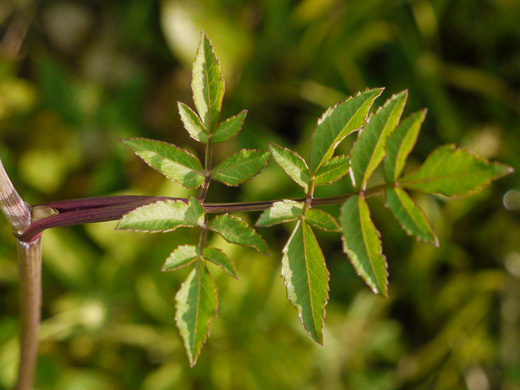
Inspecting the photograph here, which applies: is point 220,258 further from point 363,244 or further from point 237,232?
point 363,244

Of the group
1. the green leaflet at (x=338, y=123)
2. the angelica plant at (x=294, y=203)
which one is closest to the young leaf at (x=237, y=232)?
the angelica plant at (x=294, y=203)

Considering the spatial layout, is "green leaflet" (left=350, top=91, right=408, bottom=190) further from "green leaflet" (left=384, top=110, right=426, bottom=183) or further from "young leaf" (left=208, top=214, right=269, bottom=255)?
"young leaf" (left=208, top=214, right=269, bottom=255)

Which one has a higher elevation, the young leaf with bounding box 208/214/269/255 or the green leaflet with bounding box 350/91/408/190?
the green leaflet with bounding box 350/91/408/190

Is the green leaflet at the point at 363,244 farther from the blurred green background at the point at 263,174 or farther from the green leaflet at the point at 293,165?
the blurred green background at the point at 263,174

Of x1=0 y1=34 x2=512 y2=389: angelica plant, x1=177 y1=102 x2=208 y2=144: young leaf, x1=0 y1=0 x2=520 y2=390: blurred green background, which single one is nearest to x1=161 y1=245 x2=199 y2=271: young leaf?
x1=0 y1=34 x2=512 y2=389: angelica plant

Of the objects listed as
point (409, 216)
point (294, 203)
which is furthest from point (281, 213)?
point (409, 216)

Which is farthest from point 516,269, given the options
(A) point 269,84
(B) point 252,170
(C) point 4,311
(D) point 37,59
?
(D) point 37,59

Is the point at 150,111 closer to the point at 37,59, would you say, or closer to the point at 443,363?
the point at 37,59

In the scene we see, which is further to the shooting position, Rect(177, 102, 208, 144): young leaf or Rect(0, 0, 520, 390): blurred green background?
Rect(0, 0, 520, 390): blurred green background
